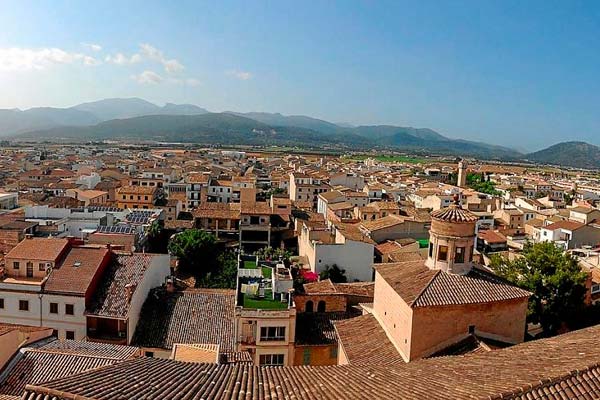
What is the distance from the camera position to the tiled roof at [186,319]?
23.8 m

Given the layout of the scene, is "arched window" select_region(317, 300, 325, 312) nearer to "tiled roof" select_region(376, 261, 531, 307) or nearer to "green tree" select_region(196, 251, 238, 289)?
"tiled roof" select_region(376, 261, 531, 307)

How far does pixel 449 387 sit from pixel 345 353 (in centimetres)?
899

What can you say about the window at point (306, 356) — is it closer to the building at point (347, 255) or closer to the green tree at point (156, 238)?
the building at point (347, 255)

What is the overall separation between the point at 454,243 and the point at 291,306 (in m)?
8.67

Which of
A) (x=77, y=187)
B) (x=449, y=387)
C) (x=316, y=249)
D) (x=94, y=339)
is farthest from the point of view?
(x=77, y=187)

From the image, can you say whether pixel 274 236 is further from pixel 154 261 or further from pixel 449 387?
pixel 449 387

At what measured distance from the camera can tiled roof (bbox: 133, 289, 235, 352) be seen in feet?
78.0

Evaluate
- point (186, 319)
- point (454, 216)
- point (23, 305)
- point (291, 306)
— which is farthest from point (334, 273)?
point (23, 305)

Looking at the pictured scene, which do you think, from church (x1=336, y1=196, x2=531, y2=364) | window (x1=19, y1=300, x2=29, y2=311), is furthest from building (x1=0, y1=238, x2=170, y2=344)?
church (x1=336, y1=196, x2=531, y2=364)

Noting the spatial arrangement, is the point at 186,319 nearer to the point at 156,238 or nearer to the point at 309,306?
the point at 309,306

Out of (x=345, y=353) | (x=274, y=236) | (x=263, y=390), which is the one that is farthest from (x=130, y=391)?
(x=274, y=236)

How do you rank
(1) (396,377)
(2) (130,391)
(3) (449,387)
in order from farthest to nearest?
1. (1) (396,377)
2. (3) (449,387)
3. (2) (130,391)

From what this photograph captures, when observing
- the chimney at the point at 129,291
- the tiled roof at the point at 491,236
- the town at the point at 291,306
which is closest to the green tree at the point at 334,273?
the town at the point at 291,306

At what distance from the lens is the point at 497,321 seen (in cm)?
1667
